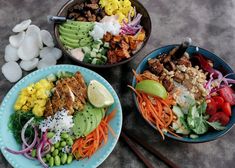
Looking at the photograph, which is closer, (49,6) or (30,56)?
(30,56)

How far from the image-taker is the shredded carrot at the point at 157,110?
1.88 metres

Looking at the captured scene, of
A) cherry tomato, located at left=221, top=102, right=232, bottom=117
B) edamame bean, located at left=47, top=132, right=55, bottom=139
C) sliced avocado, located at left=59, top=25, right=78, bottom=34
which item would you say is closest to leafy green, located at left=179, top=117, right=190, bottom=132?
cherry tomato, located at left=221, top=102, right=232, bottom=117

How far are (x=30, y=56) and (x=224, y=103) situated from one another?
47.9 inches

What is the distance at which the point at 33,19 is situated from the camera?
2.47 m

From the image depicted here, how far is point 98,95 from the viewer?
1877 millimetres

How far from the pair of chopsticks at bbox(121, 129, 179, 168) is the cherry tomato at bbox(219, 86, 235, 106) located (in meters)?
0.48

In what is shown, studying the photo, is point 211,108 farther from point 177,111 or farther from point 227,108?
point 177,111

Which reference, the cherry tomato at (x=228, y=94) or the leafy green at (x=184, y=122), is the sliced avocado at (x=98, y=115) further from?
the cherry tomato at (x=228, y=94)

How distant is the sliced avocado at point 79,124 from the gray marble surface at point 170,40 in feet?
0.81

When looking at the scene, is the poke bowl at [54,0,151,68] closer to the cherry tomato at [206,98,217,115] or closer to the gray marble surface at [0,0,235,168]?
the gray marble surface at [0,0,235,168]

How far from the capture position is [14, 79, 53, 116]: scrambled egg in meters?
1.88

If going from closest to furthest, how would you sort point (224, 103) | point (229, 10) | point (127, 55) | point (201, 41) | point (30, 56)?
point (224, 103) → point (127, 55) → point (30, 56) → point (201, 41) → point (229, 10)

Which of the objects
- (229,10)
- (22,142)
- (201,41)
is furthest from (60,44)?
(229,10)

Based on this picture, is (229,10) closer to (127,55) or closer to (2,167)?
(127,55)
